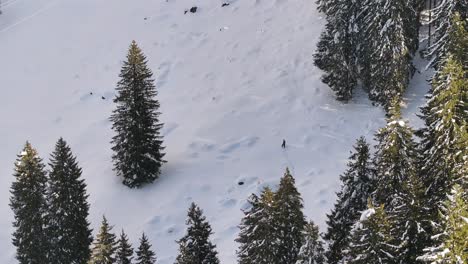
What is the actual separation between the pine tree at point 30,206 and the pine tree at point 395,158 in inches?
725

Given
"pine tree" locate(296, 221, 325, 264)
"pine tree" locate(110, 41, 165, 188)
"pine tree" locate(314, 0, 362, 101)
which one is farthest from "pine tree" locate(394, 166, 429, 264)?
"pine tree" locate(314, 0, 362, 101)

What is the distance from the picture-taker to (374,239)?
1902 centimetres

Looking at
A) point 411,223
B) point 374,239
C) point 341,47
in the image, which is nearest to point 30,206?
point 374,239

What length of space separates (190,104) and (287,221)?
26.4m

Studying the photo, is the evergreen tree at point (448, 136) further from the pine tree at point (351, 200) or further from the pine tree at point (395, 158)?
the pine tree at point (351, 200)

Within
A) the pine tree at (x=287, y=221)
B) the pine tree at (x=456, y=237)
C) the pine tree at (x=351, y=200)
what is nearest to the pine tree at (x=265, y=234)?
the pine tree at (x=287, y=221)

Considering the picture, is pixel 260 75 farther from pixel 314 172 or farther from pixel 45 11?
pixel 45 11

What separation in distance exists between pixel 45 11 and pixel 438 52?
4945 centimetres

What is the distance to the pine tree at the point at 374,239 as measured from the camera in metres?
18.9

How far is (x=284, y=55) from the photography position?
50.7 meters

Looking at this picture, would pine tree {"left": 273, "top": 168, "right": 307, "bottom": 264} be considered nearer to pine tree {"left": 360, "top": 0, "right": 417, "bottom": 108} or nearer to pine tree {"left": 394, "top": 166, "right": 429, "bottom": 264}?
pine tree {"left": 394, "top": 166, "right": 429, "bottom": 264}

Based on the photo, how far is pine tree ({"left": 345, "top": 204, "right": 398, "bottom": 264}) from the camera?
18.9 metres

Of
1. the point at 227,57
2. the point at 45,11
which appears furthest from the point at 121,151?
the point at 45,11

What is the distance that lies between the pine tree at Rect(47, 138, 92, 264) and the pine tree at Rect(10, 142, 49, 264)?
0.55m
